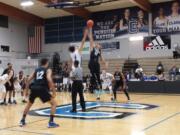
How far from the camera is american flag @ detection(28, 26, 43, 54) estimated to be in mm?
27297

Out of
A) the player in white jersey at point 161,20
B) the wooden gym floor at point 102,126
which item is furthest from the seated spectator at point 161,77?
the wooden gym floor at point 102,126

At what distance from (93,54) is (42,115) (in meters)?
2.68

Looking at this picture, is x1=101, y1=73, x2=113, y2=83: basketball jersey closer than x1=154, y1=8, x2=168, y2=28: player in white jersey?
Yes

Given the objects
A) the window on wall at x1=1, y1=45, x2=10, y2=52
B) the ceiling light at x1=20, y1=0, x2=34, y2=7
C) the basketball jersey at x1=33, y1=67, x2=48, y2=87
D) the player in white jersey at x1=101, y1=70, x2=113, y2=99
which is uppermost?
the ceiling light at x1=20, y1=0, x2=34, y2=7

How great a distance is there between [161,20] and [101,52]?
15.0 ft

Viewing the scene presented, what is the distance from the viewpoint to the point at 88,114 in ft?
30.4

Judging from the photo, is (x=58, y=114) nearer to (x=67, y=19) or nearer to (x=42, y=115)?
(x=42, y=115)

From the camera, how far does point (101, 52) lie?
22.4 meters

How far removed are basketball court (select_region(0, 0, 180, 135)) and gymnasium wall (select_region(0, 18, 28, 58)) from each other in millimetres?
77

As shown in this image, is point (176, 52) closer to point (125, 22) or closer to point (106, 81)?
point (125, 22)

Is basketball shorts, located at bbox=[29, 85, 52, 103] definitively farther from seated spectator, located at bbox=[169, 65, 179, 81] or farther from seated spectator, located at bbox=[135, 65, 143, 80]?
seated spectator, located at bbox=[135, 65, 143, 80]

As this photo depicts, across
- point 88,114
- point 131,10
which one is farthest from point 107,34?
point 88,114

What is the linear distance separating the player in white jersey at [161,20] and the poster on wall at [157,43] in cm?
87

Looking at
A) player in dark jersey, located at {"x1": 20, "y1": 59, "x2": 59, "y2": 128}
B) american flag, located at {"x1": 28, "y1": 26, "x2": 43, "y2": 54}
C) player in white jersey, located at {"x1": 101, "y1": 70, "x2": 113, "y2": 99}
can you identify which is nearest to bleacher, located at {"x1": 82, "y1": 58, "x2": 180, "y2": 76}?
player in white jersey, located at {"x1": 101, "y1": 70, "x2": 113, "y2": 99}
